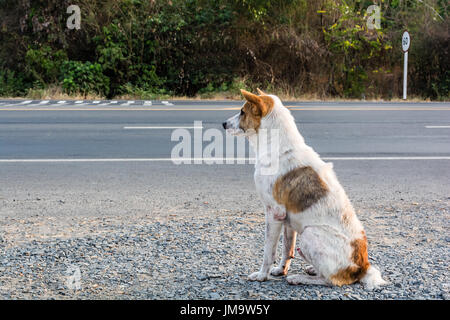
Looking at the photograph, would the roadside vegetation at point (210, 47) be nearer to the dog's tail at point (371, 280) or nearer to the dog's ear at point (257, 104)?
the dog's ear at point (257, 104)

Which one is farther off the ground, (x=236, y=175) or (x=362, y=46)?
(x=362, y=46)

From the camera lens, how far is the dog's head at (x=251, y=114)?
14.6ft

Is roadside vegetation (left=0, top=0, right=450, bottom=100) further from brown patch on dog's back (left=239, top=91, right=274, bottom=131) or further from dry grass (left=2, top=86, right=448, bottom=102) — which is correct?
brown patch on dog's back (left=239, top=91, right=274, bottom=131)

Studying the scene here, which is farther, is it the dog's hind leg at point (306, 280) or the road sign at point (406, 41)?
the road sign at point (406, 41)

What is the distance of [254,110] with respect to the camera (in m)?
4.46

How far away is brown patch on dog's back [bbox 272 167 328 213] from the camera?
4297 millimetres

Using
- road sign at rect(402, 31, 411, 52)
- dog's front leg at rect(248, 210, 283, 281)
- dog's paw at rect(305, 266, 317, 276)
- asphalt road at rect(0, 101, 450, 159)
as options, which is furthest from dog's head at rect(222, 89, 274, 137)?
road sign at rect(402, 31, 411, 52)

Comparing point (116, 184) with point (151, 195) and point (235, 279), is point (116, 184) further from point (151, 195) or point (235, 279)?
A: point (235, 279)

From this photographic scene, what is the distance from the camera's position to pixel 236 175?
8891 mm

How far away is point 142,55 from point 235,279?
19.0m

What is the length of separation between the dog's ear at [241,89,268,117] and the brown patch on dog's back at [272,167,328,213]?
511 mm

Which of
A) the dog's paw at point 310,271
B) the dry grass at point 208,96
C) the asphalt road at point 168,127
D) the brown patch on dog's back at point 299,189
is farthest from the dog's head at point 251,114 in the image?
the dry grass at point 208,96
